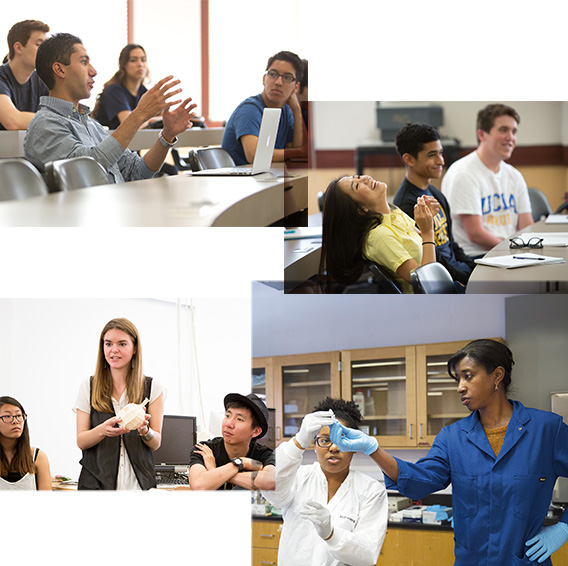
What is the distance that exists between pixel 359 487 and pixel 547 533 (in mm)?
629

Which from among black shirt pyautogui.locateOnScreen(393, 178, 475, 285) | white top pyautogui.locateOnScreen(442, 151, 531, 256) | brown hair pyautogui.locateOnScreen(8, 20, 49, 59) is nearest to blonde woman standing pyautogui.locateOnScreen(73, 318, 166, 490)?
black shirt pyautogui.locateOnScreen(393, 178, 475, 285)

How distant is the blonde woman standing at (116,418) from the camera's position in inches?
106

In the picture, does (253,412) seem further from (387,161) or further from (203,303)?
(387,161)

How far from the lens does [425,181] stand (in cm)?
377

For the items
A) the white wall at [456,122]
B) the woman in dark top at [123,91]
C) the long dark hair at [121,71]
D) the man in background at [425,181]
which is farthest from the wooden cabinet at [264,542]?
the white wall at [456,122]

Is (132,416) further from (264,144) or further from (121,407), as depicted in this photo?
(264,144)

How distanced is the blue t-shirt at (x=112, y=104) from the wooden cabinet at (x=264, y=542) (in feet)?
11.9

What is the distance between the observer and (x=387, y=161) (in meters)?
9.01

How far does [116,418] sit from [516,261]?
5.29 feet

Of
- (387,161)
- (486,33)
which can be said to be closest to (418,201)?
(486,33)

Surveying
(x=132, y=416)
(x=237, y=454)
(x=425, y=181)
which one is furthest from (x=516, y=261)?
(x=132, y=416)

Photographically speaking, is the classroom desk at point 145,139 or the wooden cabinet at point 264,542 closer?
the wooden cabinet at point 264,542

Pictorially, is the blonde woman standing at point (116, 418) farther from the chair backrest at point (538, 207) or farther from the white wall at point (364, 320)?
the chair backrest at point (538, 207)

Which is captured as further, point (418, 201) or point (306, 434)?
point (418, 201)
